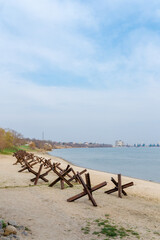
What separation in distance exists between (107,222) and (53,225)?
6.35ft

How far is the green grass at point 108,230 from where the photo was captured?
269 inches

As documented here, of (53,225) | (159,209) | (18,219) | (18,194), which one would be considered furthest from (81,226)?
(159,209)

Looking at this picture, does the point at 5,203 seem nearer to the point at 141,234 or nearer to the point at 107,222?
the point at 107,222

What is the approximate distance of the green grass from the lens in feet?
22.4

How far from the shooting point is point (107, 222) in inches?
317

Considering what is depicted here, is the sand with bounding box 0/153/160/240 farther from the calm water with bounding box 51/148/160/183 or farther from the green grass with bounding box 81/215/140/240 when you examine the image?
the calm water with bounding box 51/148/160/183

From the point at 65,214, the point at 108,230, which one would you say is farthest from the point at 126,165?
the point at 108,230

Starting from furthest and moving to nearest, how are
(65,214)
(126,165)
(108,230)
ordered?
(126,165) → (65,214) → (108,230)

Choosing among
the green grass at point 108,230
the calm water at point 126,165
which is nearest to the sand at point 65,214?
the green grass at point 108,230

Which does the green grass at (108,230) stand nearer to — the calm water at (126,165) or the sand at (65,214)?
the sand at (65,214)

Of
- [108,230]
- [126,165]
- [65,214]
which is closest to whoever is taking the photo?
[108,230]

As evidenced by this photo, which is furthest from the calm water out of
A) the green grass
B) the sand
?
the green grass

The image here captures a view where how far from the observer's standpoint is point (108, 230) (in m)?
7.21

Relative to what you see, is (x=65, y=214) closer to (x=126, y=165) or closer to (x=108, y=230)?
(x=108, y=230)
